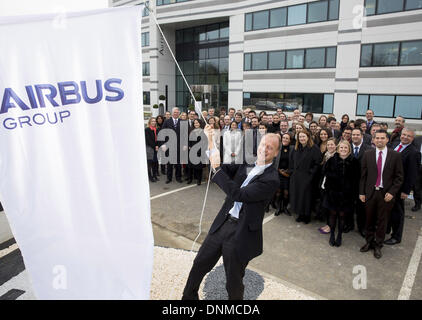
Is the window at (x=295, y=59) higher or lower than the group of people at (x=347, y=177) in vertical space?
higher

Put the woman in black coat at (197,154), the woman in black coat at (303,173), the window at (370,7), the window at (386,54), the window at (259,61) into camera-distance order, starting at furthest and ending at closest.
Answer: the window at (259,61) → the window at (370,7) → the window at (386,54) → the woman in black coat at (197,154) → the woman in black coat at (303,173)

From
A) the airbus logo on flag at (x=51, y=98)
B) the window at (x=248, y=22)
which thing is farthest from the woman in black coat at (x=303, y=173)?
the window at (x=248, y=22)

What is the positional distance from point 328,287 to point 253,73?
21.6m

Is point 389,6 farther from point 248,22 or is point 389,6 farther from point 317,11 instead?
point 248,22

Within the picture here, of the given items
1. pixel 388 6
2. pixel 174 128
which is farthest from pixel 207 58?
pixel 174 128

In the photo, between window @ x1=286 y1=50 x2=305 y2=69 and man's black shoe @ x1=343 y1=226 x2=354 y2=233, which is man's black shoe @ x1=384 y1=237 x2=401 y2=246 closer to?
man's black shoe @ x1=343 y1=226 x2=354 y2=233

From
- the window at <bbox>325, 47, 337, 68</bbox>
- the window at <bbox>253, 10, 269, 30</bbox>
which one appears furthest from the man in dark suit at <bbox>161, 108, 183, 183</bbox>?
the window at <bbox>253, 10, 269, 30</bbox>

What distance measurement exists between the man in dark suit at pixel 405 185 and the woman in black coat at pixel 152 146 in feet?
20.2

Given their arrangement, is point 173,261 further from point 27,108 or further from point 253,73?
point 253,73

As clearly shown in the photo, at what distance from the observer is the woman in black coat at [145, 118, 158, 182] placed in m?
8.72

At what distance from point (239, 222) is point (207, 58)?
27.7m

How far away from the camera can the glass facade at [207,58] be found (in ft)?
88.5

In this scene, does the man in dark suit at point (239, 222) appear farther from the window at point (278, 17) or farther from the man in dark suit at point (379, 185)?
the window at point (278, 17)

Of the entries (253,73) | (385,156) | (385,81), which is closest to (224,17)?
(253,73)
